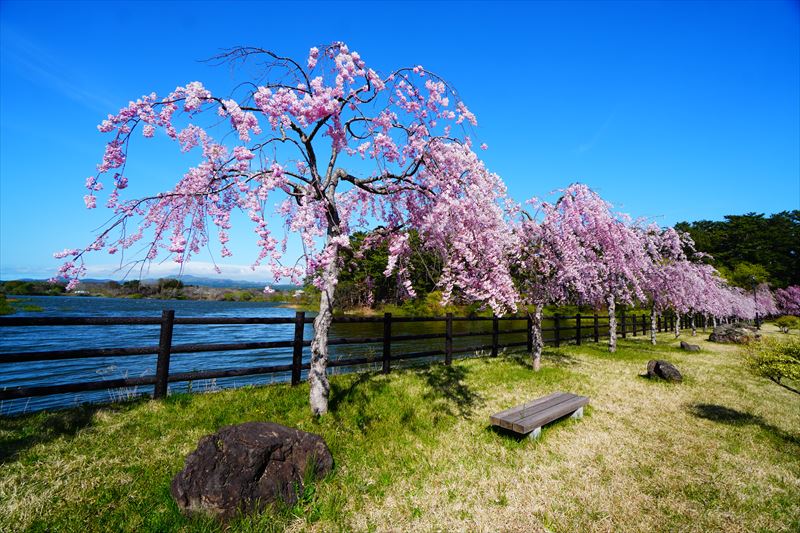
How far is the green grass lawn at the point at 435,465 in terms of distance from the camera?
11.9 feet

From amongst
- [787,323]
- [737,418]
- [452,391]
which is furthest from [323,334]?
[787,323]

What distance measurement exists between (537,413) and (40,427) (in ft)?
24.0

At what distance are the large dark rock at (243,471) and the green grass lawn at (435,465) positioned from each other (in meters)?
0.15

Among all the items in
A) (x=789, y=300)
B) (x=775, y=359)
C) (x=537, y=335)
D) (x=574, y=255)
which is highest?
(x=574, y=255)

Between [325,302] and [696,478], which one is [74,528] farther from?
[696,478]

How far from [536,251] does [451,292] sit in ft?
18.4

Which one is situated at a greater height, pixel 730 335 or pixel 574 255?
pixel 574 255

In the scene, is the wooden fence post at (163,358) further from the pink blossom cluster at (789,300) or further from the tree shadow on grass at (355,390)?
the pink blossom cluster at (789,300)

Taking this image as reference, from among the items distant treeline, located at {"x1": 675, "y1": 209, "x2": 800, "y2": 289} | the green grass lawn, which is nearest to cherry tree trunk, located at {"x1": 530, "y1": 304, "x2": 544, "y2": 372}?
the green grass lawn

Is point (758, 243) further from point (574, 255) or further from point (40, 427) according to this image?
point (40, 427)

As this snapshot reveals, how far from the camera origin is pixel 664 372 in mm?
10391

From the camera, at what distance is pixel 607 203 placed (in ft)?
42.4

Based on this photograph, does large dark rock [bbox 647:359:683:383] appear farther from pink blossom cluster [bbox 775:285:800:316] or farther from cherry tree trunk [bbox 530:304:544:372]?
pink blossom cluster [bbox 775:285:800:316]

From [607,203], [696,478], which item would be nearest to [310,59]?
[696,478]
